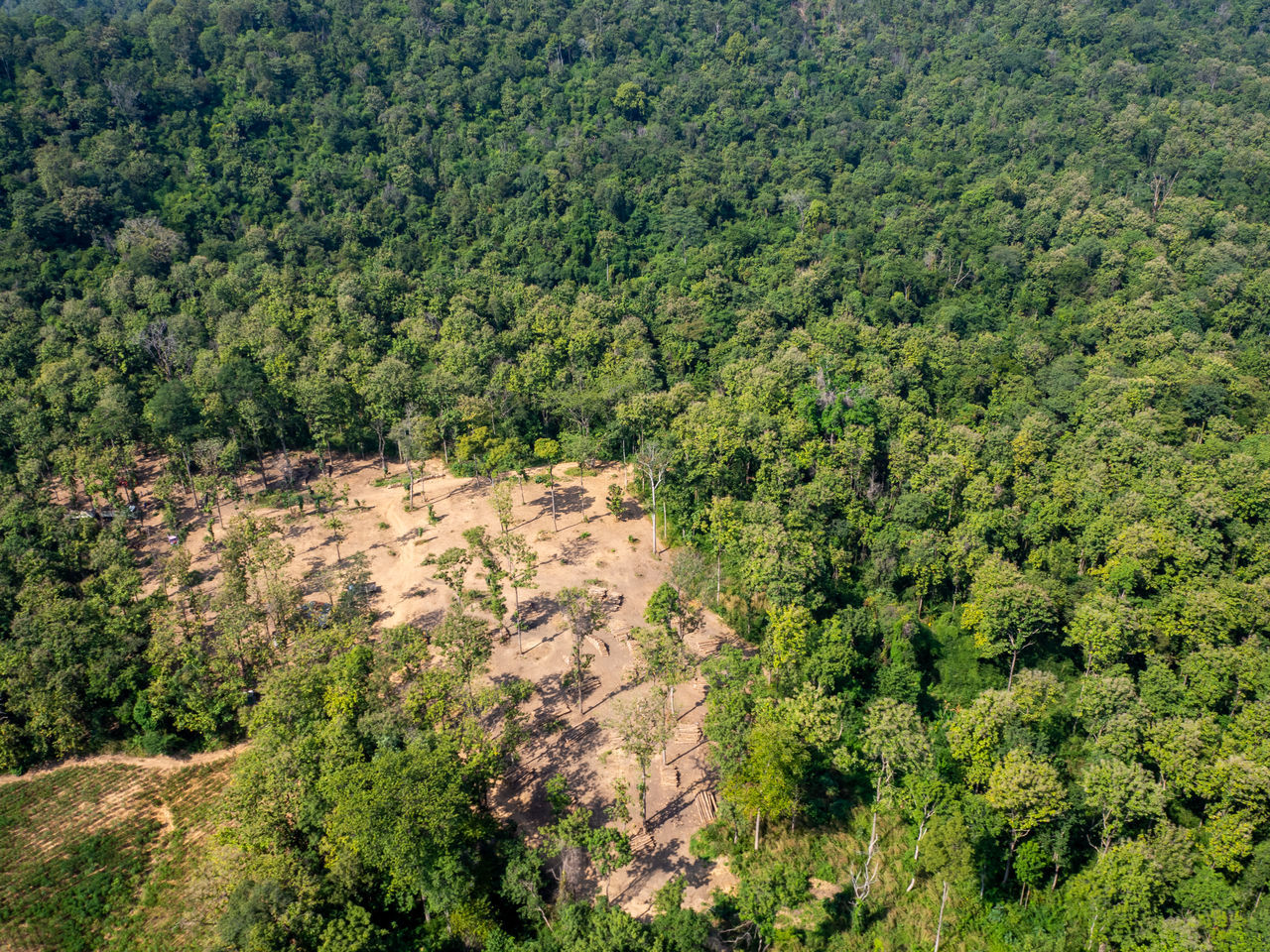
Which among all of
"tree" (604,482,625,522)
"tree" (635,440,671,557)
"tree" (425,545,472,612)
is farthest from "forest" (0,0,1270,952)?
"tree" (604,482,625,522)

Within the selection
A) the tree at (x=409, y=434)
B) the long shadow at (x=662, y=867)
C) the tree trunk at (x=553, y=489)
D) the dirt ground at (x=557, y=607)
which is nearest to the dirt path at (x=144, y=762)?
the dirt ground at (x=557, y=607)

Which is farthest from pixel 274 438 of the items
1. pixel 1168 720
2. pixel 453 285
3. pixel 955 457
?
pixel 1168 720

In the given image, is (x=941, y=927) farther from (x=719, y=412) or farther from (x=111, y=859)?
(x=111, y=859)

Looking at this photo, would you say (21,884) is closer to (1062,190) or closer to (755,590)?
(755,590)

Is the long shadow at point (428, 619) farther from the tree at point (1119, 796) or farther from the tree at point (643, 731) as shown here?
the tree at point (1119, 796)

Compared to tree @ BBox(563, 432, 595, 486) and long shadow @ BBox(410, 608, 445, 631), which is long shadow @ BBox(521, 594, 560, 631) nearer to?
long shadow @ BBox(410, 608, 445, 631)

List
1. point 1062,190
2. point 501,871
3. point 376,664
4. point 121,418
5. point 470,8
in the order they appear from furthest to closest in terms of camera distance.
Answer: point 470,8 → point 1062,190 → point 121,418 → point 376,664 → point 501,871

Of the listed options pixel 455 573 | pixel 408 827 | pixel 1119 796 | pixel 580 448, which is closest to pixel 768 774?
pixel 1119 796
